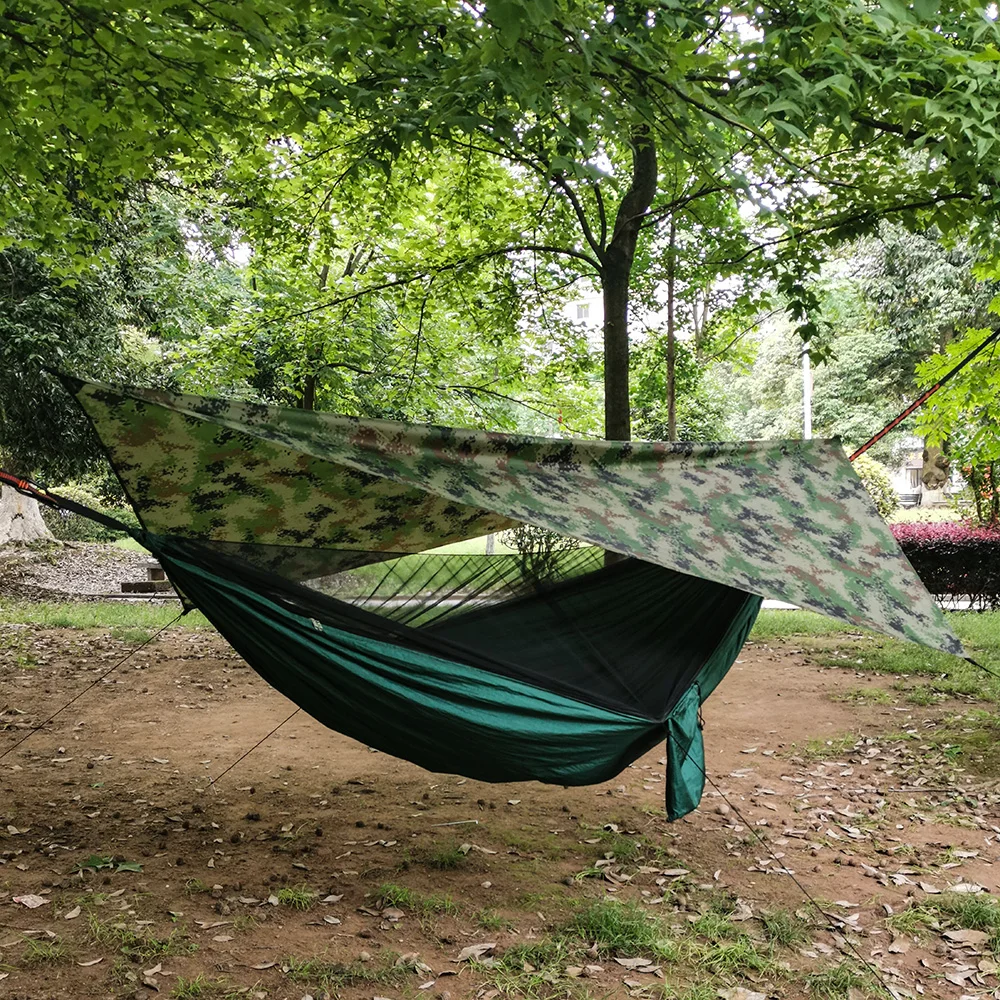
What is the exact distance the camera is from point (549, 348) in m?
6.65

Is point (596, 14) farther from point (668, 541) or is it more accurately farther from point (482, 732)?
point (482, 732)

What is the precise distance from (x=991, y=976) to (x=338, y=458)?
203 cm

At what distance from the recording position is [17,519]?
1129 centimetres

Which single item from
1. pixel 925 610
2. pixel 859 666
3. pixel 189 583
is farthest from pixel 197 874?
pixel 859 666

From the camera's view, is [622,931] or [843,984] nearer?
[843,984]

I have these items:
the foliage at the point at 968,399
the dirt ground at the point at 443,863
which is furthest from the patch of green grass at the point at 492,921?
the foliage at the point at 968,399

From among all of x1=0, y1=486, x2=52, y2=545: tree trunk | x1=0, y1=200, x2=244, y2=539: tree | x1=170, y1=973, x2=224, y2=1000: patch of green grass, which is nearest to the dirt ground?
x1=170, y1=973, x2=224, y2=1000: patch of green grass

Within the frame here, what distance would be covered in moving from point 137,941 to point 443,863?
2.94 feet

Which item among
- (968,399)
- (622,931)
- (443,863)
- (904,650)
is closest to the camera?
(622,931)

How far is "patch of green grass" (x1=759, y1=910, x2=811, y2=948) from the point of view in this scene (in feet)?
7.50

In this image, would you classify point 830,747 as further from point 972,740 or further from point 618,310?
point 618,310

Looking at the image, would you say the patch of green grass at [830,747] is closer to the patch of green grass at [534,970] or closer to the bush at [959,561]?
the patch of green grass at [534,970]

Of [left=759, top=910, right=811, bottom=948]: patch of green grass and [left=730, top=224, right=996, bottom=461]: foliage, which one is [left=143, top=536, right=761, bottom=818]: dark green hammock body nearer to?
[left=759, top=910, right=811, bottom=948]: patch of green grass

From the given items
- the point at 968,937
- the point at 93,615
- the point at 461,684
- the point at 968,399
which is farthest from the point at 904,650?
the point at 93,615
